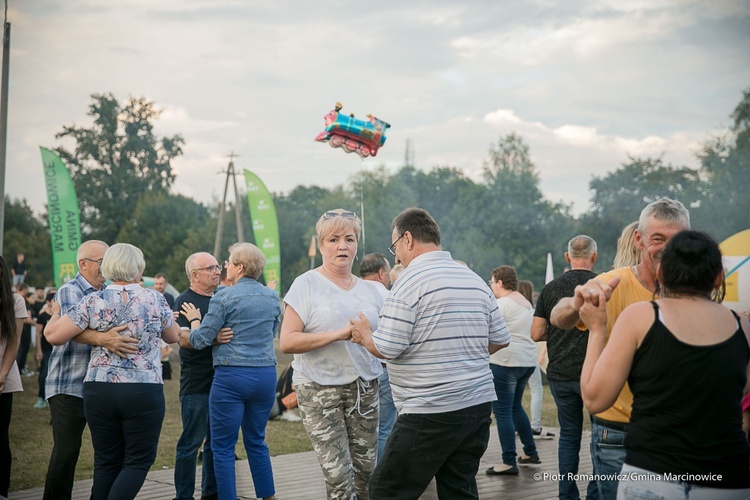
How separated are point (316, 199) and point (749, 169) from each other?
41331 mm

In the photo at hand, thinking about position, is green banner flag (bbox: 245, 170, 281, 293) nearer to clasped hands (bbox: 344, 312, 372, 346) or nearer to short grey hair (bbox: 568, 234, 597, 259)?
short grey hair (bbox: 568, 234, 597, 259)

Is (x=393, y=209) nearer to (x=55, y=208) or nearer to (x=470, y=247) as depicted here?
(x=470, y=247)

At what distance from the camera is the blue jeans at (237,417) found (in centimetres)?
524

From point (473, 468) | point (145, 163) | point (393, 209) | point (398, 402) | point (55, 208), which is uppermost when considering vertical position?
point (145, 163)

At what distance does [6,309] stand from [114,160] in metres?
56.6

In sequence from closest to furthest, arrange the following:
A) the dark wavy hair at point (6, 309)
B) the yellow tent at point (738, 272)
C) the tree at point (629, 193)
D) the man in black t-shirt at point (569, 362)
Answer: the dark wavy hair at point (6, 309)
the man in black t-shirt at point (569, 362)
the yellow tent at point (738, 272)
the tree at point (629, 193)

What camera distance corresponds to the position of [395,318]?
3.41 meters

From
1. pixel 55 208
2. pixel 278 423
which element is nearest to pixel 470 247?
pixel 55 208

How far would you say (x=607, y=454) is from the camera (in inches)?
127

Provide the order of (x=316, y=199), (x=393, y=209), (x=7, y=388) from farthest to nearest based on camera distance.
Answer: (x=316, y=199)
(x=393, y=209)
(x=7, y=388)

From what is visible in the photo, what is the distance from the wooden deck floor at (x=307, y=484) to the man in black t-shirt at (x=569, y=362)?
66 cm

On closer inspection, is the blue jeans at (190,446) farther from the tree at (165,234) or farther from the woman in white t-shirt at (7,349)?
the tree at (165,234)

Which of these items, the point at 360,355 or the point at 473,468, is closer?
the point at 473,468

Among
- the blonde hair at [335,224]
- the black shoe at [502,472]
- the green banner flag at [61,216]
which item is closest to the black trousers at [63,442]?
the blonde hair at [335,224]
